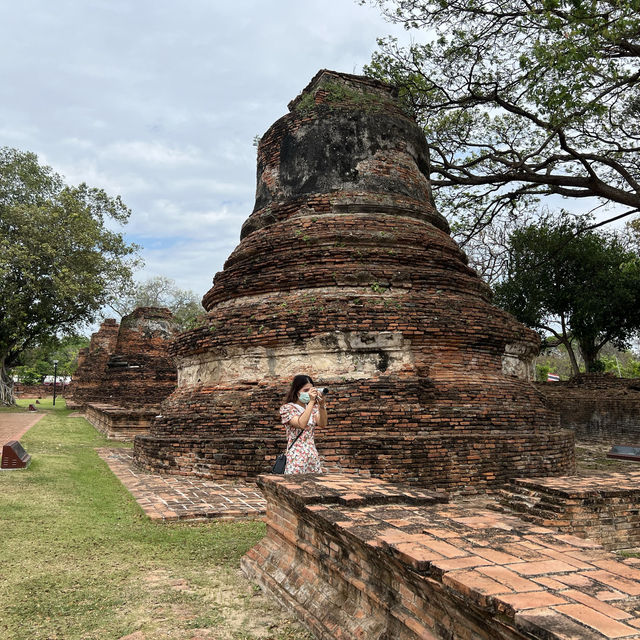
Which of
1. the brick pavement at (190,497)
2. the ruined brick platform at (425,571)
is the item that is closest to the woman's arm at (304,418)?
the ruined brick platform at (425,571)

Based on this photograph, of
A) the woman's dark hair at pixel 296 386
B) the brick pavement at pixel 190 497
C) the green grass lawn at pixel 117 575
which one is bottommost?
the green grass lawn at pixel 117 575

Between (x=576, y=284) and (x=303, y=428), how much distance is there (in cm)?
1786

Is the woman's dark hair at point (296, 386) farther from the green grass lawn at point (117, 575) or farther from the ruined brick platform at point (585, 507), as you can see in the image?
the ruined brick platform at point (585, 507)

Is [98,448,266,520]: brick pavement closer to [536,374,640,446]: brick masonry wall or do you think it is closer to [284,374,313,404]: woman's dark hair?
[284,374,313,404]: woman's dark hair

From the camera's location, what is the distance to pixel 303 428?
418 centimetres

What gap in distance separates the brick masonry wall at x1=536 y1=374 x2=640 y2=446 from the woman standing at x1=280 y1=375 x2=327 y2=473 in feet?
39.0

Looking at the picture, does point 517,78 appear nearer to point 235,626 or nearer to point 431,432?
point 431,432

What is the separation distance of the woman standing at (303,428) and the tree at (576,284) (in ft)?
52.2

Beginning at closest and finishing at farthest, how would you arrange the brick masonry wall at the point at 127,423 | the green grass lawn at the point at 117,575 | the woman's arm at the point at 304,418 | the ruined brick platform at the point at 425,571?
the ruined brick platform at the point at 425,571 → the green grass lawn at the point at 117,575 → the woman's arm at the point at 304,418 → the brick masonry wall at the point at 127,423

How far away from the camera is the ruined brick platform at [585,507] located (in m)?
4.46

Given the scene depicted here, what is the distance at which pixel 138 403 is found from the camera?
18.3 m

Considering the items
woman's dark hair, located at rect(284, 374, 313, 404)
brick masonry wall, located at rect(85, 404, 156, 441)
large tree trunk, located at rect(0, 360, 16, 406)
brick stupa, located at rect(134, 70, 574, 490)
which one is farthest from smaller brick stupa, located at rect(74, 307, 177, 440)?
woman's dark hair, located at rect(284, 374, 313, 404)

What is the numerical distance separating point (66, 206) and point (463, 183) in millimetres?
14852

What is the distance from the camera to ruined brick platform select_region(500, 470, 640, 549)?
4457mm
